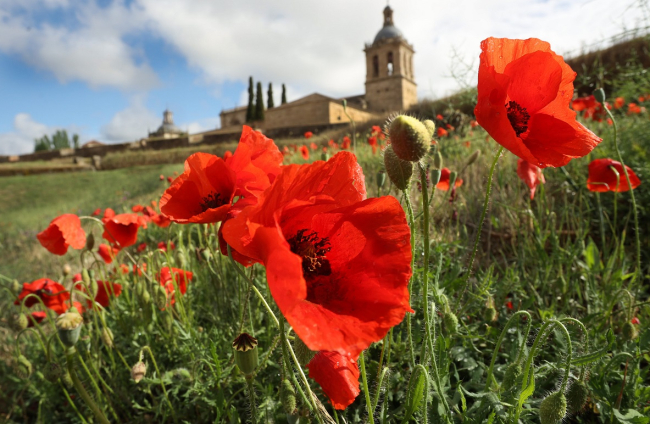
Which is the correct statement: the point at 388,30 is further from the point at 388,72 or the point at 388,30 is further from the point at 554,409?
the point at 554,409

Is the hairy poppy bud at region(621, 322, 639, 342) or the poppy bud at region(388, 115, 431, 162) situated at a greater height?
the poppy bud at region(388, 115, 431, 162)

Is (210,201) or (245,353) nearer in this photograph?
(245,353)

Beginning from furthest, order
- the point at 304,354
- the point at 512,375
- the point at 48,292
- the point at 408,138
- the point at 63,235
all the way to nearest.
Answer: the point at 48,292
the point at 63,235
the point at 512,375
the point at 304,354
the point at 408,138

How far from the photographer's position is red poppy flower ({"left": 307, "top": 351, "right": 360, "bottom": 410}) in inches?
28.0

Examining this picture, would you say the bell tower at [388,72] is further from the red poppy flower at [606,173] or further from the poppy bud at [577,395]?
the poppy bud at [577,395]

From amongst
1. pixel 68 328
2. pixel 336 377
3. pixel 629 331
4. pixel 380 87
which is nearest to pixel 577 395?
pixel 629 331

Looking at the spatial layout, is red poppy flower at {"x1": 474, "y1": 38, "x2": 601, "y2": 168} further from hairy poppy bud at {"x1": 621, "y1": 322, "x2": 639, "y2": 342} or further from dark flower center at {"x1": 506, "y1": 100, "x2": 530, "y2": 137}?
hairy poppy bud at {"x1": 621, "y1": 322, "x2": 639, "y2": 342}

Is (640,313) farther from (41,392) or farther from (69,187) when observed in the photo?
(69,187)

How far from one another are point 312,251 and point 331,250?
1.4 inches

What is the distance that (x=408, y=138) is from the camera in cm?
62

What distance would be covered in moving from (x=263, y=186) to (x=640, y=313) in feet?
6.71

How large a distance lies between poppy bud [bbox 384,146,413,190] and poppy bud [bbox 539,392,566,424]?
1.84ft

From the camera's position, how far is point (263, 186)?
79 cm

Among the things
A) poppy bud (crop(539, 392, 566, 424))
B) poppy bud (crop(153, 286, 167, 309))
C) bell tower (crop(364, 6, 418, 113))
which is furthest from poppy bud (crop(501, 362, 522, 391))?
bell tower (crop(364, 6, 418, 113))
